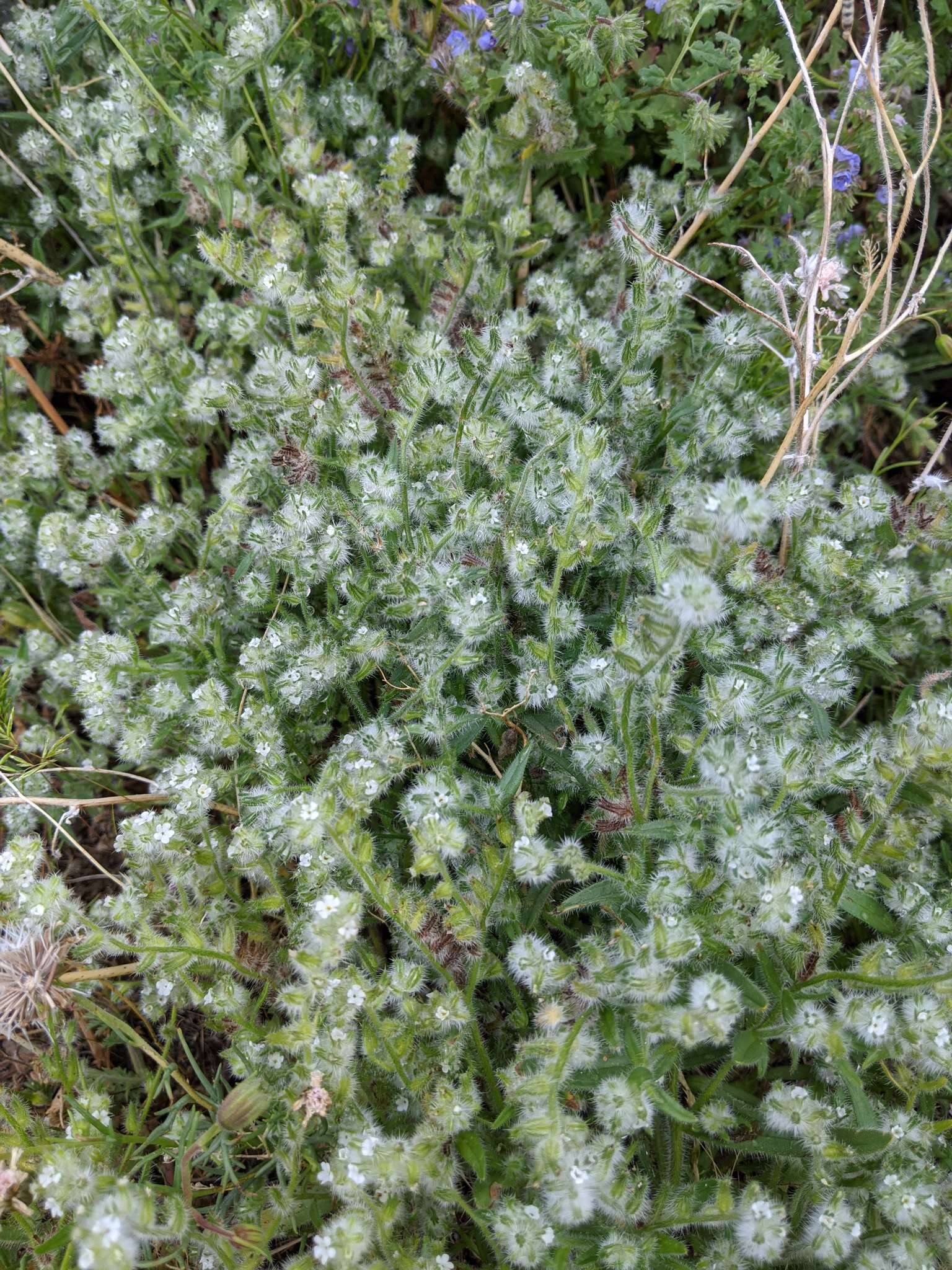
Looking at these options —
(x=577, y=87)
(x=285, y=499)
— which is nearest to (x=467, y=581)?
(x=285, y=499)

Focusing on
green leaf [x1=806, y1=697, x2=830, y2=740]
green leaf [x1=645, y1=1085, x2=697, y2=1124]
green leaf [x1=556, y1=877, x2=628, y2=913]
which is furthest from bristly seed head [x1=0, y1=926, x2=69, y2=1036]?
green leaf [x1=806, y1=697, x2=830, y2=740]

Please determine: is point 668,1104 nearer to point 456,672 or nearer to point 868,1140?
point 868,1140

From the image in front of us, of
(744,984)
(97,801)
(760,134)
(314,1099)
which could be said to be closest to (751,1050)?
(744,984)

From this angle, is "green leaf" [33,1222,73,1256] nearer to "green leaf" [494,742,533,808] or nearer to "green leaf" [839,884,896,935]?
"green leaf" [494,742,533,808]

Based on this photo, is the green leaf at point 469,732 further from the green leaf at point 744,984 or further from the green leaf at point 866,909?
the green leaf at point 866,909

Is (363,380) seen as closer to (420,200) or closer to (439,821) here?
(420,200)

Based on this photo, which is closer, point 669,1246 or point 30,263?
point 669,1246

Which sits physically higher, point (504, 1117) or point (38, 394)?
point (38, 394)
